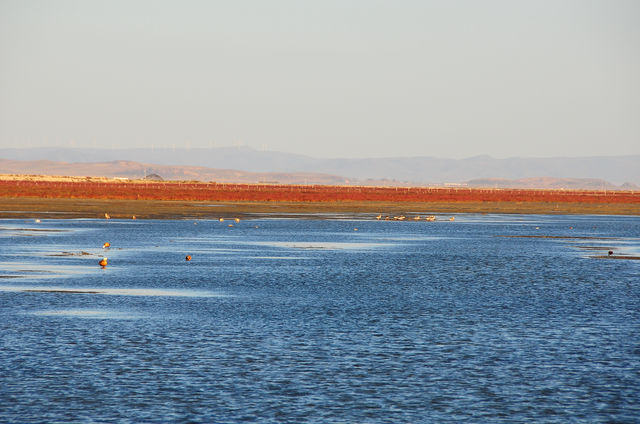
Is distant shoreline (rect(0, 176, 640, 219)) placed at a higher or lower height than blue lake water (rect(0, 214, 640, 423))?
higher

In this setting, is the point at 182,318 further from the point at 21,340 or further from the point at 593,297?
the point at 593,297

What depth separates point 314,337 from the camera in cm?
2375

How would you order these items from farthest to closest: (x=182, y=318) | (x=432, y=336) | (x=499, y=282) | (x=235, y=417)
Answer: (x=499, y=282)
(x=182, y=318)
(x=432, y=336)
(x=235, y=417)

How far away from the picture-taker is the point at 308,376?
19266 millimetres

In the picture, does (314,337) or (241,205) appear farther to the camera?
(241,205)

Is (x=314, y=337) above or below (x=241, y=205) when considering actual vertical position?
below

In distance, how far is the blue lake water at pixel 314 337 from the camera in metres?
17.1

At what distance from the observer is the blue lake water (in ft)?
56.2

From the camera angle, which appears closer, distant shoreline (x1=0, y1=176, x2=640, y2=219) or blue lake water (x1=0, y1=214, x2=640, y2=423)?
blue lake water (x1=0, y1=214, x2=640, y2=423)

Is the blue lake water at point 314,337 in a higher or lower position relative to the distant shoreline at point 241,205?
lower

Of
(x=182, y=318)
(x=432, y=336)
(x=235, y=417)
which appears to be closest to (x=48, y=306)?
(x=182, y=318)

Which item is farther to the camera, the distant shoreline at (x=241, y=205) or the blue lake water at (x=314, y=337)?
the distant shoreline at (x=241, y=205)

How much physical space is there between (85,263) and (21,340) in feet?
64.8

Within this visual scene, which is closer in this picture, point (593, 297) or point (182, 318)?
point (182, 318)
